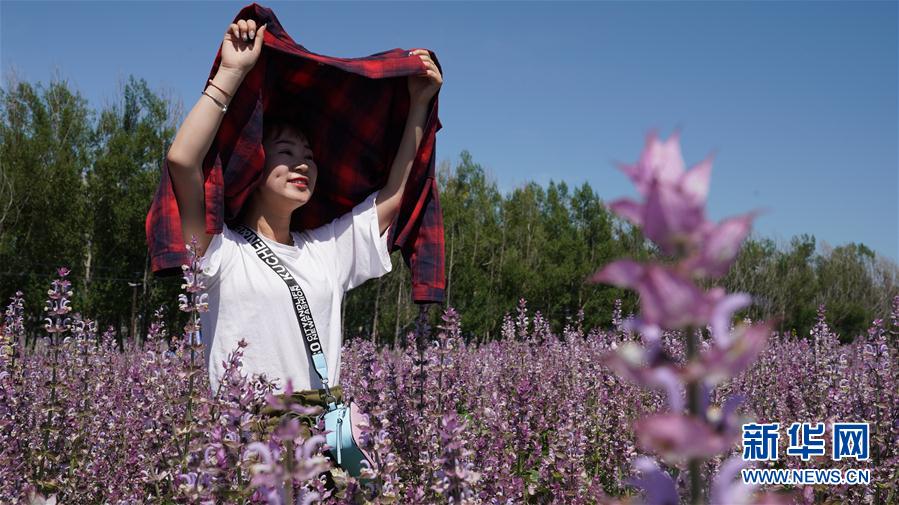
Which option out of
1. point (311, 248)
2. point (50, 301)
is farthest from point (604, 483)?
point (50, 301)

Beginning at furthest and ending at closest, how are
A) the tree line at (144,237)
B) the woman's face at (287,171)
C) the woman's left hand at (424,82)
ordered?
the tree line at (144,237), the woman's left hand at (424,82), the woman's face at (287,171)

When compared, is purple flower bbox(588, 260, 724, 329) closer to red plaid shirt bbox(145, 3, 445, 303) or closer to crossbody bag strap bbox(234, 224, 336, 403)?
crossbody bag strap bbox(234, 224, 336, 403)

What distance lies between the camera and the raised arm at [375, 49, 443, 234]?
10.7 ft

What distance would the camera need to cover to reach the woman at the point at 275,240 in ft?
8.95

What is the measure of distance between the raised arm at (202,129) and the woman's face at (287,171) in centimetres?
37

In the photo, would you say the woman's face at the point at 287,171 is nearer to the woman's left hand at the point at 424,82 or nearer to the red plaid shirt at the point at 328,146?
the red plaid shirt at the point at 328,146

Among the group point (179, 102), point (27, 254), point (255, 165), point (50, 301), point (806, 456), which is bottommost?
point (806, 456)

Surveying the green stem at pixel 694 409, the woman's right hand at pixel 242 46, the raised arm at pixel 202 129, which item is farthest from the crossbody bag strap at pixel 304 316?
the green stem at pixel 694 409

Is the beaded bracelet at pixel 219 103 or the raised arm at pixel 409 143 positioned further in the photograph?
the raised arm at pixel 409 143

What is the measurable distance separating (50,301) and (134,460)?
0.86 meters

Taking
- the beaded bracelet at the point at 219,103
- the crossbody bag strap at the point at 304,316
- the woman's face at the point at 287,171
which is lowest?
the crossbody bag strap at the point at 304,316

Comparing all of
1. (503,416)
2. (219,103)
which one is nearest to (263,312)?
(219,103)

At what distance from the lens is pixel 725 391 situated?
4.46 meters

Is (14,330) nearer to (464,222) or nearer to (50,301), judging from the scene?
(50,301)
